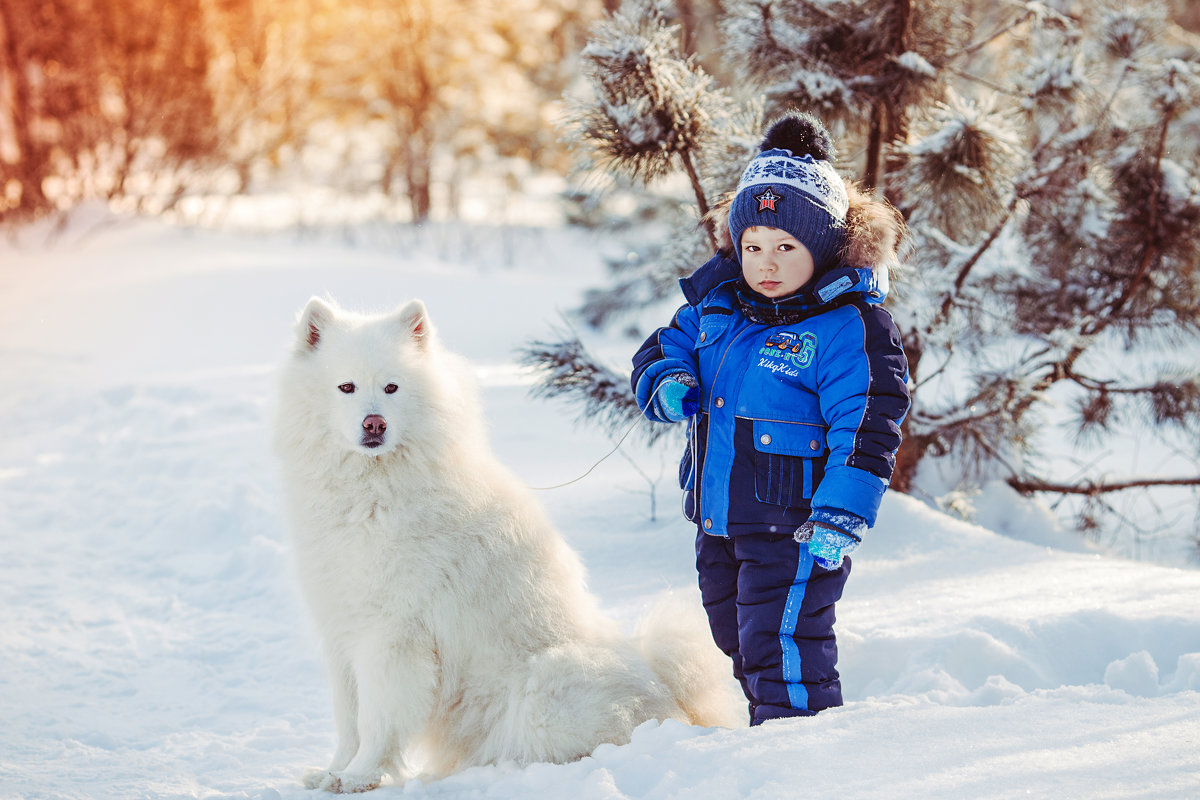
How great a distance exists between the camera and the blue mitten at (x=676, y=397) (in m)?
2.70

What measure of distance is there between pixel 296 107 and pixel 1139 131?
15.1 m

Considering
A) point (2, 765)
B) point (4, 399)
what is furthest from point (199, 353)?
point (2, 765)

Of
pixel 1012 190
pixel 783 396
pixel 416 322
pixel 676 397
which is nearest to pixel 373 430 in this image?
pixel 416 322

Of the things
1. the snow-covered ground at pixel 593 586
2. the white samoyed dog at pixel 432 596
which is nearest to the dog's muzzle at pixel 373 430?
the white samoyed dog at pixel 432 596

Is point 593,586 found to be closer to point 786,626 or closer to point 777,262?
point 786,626

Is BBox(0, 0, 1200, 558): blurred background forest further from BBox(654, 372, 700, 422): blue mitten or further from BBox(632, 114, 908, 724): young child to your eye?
BBox(654, 372, 700, 422): blue mitten

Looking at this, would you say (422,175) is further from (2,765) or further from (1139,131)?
(2,765)

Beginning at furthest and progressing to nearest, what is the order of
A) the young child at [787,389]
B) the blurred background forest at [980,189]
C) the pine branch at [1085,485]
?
the pine branch at [1085,485] → the blurred background forest at [980,189] → the young child at [787,389]

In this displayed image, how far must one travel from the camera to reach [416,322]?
9.62 ft

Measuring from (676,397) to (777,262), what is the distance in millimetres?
484

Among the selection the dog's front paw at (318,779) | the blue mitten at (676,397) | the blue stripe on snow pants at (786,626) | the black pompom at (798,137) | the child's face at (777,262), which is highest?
the black pompom at (798,137)

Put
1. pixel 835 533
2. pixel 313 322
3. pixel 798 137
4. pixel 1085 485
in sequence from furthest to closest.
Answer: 1. pixel 1085 485
2. pixel 313 322
3. pixel 798 137
4. pixel 835 533

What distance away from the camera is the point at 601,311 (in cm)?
964

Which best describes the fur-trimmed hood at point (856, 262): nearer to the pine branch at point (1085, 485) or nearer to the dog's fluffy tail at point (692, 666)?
the dog's fluffy tail at point (692, 666)
